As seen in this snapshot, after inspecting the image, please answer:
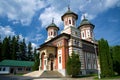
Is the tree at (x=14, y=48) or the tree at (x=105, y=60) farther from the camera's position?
the tree at (x=14, y=48)

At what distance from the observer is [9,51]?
211ft

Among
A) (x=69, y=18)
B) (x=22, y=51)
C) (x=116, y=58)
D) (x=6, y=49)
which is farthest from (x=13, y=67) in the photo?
(x=116, y=58)

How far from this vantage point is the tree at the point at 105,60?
22.3 m

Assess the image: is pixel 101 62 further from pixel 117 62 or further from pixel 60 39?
pixel 60 39

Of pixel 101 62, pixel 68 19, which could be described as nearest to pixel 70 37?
pixel 68 19

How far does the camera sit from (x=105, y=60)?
2298 centimetres

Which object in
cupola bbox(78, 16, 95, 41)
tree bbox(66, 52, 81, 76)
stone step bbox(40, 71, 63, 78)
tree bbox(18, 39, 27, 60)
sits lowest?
stone step bbox(40, 71, 63, 78)

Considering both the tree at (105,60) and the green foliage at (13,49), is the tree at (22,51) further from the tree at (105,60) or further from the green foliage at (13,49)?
the tree at (105,60)

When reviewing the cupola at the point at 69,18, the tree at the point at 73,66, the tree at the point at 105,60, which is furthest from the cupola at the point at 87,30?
the tree at the point at 105,60

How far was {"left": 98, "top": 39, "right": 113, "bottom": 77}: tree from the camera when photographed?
73.2 feet

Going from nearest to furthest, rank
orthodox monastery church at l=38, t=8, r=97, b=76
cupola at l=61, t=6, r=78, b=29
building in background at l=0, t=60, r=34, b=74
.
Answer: orthodox monastery church at l=38, t=8, r=97, b=76 → cupola at l=61, t=6, r=78, b=29 → building in background at l=0, t=60, r=34, b=74

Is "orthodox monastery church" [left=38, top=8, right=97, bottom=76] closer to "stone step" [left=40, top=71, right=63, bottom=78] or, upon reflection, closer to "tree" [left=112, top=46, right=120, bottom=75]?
"stone step" [left=40, top=71, right=63, bottom=78]

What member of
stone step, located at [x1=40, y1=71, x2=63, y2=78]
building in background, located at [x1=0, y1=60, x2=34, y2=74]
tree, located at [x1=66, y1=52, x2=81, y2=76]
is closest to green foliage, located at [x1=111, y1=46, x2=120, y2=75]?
tree, located at [x1=66, y1=52, x2=81, y2=76]

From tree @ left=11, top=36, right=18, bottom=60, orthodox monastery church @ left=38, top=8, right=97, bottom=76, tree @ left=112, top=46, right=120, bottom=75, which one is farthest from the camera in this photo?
tree @ left=11, top=36, right=18, bottom=60
